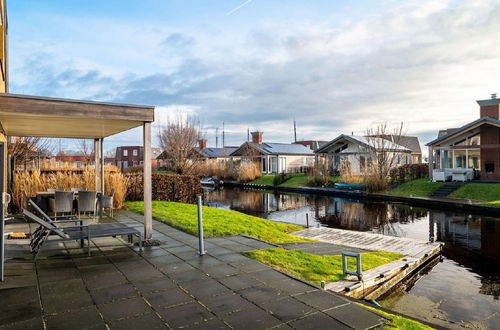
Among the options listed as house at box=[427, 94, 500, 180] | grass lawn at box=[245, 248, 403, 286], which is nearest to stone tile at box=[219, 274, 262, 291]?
grass lawn at box=[245, 248, 403, 286]

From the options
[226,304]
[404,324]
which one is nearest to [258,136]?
[226,304]

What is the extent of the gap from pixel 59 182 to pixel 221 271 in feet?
28.6

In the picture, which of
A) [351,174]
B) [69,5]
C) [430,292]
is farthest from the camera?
[351,174]

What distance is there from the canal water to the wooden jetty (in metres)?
0.26

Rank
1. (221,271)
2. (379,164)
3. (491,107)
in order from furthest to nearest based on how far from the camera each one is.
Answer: (491,107) → (379,164) → (221,271)

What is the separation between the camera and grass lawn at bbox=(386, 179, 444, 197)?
857 inches

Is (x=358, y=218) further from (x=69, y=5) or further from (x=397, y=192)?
(x=69, y=5)

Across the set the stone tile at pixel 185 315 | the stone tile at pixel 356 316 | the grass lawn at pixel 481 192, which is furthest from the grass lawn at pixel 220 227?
the grass lawn at pixel 481 192

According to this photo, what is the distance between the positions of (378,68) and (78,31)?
12159mm

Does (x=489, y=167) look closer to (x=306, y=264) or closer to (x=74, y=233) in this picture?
(x=306, y=264)

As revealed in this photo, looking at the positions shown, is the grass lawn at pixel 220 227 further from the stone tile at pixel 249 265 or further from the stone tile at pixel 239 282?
the stone tile at pixel 239 282

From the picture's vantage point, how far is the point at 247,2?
621 centimetres

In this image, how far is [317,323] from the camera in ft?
10.6

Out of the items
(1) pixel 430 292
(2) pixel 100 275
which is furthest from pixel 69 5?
(1) pixel 430 292
